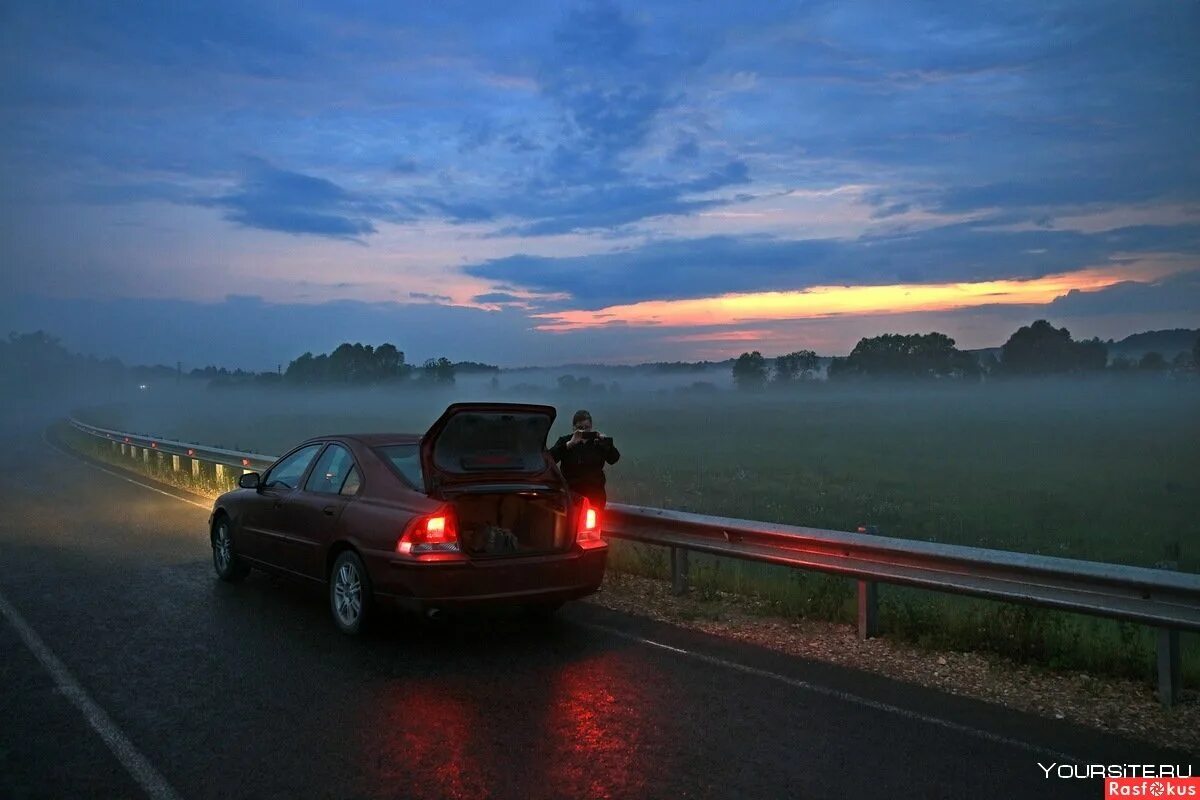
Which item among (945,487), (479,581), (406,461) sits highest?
(406,461)

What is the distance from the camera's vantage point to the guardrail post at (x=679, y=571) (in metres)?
9.06

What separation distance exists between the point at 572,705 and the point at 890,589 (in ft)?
19.4

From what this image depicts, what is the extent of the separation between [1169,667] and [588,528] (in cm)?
409

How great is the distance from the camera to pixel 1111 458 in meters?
32.8

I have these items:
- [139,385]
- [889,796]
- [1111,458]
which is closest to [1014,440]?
[1111,458]

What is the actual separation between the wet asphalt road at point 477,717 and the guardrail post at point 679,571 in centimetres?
99

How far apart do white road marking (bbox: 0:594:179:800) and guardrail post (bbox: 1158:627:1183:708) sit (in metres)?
5.58

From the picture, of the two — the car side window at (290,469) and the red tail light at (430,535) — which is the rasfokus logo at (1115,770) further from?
the car side window at (290,469)

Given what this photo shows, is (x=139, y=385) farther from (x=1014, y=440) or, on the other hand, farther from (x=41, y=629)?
(x=41, y=629)

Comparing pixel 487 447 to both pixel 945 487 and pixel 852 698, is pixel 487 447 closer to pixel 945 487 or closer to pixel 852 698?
pixel 852 698

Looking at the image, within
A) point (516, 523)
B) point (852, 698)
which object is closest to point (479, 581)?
point (516, 523)

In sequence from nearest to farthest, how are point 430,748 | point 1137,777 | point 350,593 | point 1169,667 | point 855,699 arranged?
point 1137,777, point 430,748, point 1169,667, point 855,699, point 350,593

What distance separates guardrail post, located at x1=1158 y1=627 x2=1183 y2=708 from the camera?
225 inches

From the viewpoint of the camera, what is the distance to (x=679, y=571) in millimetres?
9117
